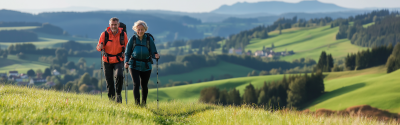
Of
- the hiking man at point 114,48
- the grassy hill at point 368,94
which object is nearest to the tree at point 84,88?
the grassy hill at point 368,94

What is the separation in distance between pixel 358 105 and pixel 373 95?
7662 mm

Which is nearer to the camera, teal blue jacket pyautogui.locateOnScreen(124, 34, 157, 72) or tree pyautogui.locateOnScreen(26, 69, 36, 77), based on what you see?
teal blue jacket pyautogui.locateOnScreen(124, 34, 157, 72)

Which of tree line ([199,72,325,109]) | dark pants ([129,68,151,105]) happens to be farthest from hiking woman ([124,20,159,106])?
tree line ([199,72,325,109])

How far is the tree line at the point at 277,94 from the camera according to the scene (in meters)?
102

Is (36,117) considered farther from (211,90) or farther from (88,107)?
(211,90)

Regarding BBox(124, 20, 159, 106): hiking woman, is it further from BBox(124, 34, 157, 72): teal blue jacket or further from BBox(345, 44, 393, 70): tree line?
BBox(345, 44, 393, 70): tree line

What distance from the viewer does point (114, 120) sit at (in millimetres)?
5711

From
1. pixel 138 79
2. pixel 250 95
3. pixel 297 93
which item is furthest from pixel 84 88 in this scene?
pixel 138 79

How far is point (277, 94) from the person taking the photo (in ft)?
357

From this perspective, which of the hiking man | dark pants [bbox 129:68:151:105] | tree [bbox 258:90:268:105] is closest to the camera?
dark pants [bbox 129:68:151:105]

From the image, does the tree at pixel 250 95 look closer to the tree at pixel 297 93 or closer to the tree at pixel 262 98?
the tree at pixel 262 98

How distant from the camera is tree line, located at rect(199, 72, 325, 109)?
335 feet

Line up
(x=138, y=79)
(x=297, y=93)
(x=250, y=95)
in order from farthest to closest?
(x=250, y=95) < (x=297, y=93) < (x=138, y=79)

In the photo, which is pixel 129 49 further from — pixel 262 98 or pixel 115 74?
pixel 262 98
